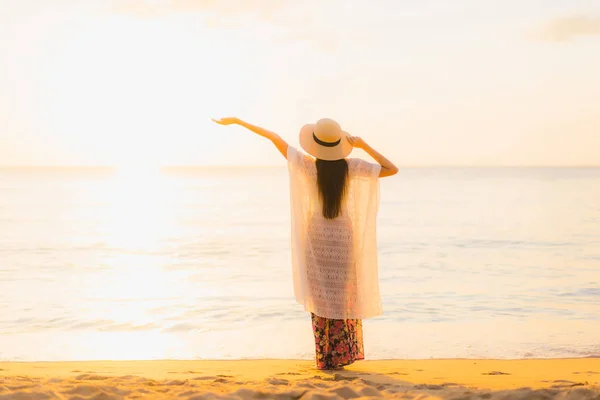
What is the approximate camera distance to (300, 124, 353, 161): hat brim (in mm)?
5387

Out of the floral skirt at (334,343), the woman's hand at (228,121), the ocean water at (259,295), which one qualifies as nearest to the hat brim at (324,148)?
the woman's hand at (228,121)

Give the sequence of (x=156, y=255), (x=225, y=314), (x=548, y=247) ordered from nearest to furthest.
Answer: (x=225, y=314) → (x=156, y=255) → (x=548, y=247)

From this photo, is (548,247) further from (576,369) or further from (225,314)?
(576,369)

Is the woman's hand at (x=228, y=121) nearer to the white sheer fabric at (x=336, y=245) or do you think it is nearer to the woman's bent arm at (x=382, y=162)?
the white sheer fabric at (x=336, y=245)

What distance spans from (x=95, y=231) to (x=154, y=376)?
58.3 feet

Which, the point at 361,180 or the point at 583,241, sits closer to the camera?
the point at 361,180

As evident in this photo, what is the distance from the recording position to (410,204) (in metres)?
37.6

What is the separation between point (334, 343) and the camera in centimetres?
557

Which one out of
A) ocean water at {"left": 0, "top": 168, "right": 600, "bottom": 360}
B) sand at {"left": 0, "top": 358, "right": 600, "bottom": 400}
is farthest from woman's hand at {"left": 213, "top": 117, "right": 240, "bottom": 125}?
ocean water at {"left": 0, "top": 168, "right": 600, "bottom": 360}

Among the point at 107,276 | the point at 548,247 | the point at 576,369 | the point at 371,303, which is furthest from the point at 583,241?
the point at 371,303

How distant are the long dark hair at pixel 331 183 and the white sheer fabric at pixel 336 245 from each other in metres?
0.05

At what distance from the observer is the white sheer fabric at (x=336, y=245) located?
18.1 feet

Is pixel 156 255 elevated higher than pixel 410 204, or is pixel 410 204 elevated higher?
pixel 410 204

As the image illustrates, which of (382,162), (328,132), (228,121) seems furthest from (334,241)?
(228,121)
